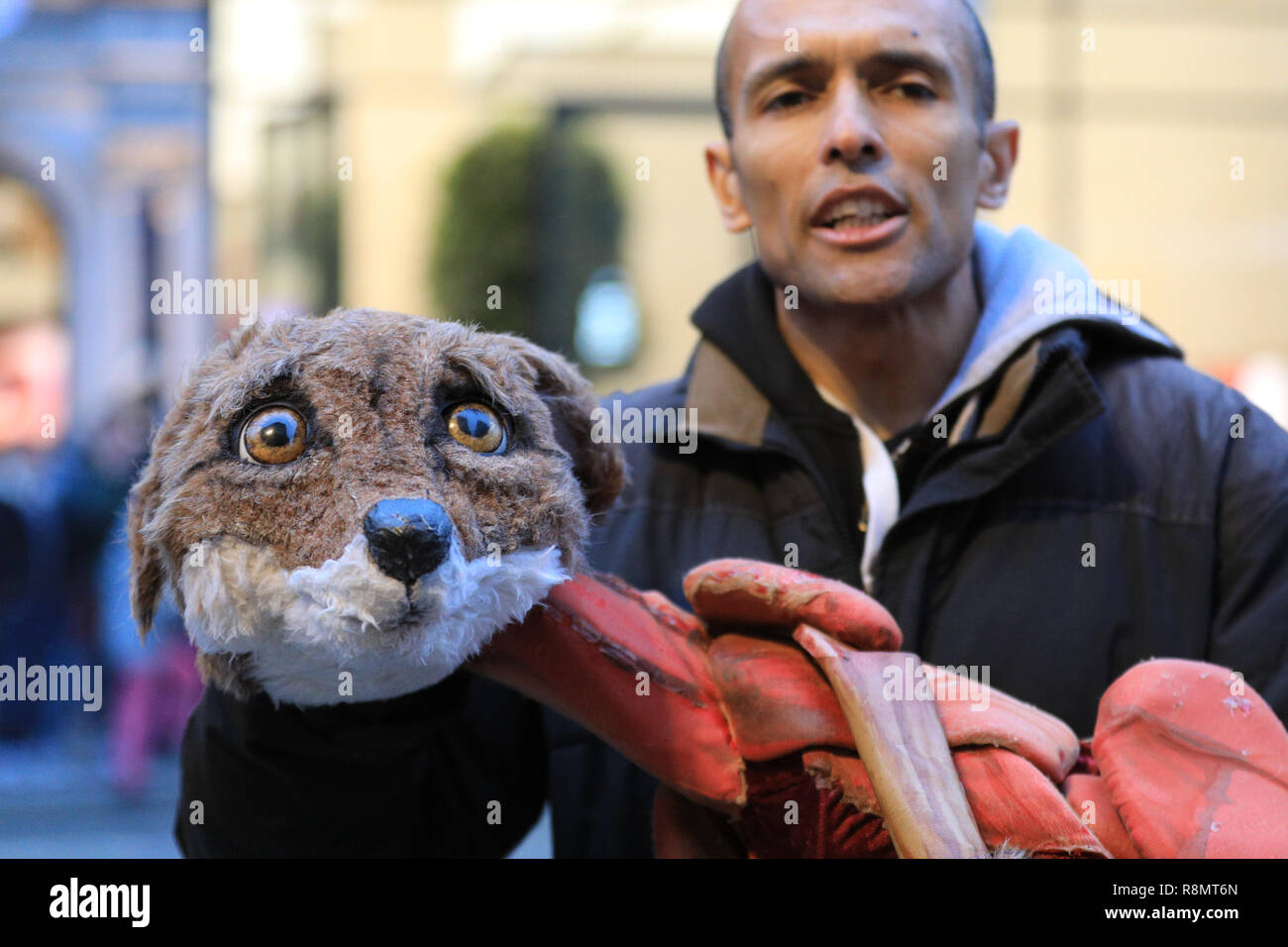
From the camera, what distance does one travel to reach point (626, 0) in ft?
29.5

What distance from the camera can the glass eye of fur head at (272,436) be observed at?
112 cm

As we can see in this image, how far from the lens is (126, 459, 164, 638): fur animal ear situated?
1.18 meters

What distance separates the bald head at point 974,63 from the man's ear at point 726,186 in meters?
0.06

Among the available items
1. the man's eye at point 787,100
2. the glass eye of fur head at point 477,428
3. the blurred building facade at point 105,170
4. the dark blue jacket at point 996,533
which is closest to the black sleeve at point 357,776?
the dark blue jacket at point 996,533

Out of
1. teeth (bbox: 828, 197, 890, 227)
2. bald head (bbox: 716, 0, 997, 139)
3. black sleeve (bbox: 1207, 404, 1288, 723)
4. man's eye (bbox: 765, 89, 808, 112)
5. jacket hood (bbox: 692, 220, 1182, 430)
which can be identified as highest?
bald head (bbox: 716, 0, 997, 139)

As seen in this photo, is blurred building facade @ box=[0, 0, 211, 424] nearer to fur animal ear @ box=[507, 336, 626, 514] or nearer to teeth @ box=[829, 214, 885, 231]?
teeth @ box=[829, 214, 885, 231]

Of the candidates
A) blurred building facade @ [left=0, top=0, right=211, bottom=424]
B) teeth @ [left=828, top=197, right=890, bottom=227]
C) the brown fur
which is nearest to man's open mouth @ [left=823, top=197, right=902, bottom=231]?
teeth @ [left=828, top=197, right=890, bottom=227]

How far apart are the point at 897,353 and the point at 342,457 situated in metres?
1.11

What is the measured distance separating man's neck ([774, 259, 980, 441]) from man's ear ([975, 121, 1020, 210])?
15cm

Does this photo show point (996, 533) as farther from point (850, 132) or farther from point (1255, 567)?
point (850, 132)

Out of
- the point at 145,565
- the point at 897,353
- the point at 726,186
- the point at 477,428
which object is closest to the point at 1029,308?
the point at 897,353
